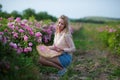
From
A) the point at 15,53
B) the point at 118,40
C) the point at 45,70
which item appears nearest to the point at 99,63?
the point at 45,70

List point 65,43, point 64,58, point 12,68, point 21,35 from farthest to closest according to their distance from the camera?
point 21,35
point 65,43
point 64,58
point 12,68

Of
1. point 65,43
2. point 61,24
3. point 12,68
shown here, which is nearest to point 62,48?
point 65,43

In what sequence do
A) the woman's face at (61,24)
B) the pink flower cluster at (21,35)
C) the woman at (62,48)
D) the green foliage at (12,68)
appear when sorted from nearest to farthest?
1. the green foliage at (12,68)
2. the woman at (62,48)
3. the woman's face at (61,24)
4. the pink flower cluster at (21,35)

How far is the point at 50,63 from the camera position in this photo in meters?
8.15

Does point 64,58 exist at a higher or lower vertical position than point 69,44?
lower

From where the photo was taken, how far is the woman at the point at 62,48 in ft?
26.8

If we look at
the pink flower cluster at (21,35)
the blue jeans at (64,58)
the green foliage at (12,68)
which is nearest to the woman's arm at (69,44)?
the blue jeans at (64,58)

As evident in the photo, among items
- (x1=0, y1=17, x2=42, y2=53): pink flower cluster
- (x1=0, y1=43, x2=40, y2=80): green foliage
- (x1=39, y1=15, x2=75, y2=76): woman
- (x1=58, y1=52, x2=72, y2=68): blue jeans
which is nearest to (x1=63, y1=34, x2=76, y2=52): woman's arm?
(x1=39, y1=15, x2=75, y2=76): woman

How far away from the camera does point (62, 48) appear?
8281mm

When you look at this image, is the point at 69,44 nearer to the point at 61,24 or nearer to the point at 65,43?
the point at 65,43

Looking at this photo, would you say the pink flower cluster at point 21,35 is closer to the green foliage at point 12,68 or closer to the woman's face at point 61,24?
the woman's face at point 61,24

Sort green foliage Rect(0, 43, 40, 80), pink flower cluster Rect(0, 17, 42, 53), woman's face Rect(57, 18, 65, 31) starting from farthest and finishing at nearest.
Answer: pink flower cluster Rect(0, 17, 42, 53) < woman's face Rect(57, 18, 65, 31) < green foliage Rect(0, 43, 40, 80)

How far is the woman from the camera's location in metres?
8.16

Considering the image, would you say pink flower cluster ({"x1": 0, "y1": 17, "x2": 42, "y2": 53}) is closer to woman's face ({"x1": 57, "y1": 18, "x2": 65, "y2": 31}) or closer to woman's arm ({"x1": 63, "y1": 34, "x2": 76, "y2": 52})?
woman's face ({"x1": 57, "y1": 18, "x2": 65, "y2": 31})
